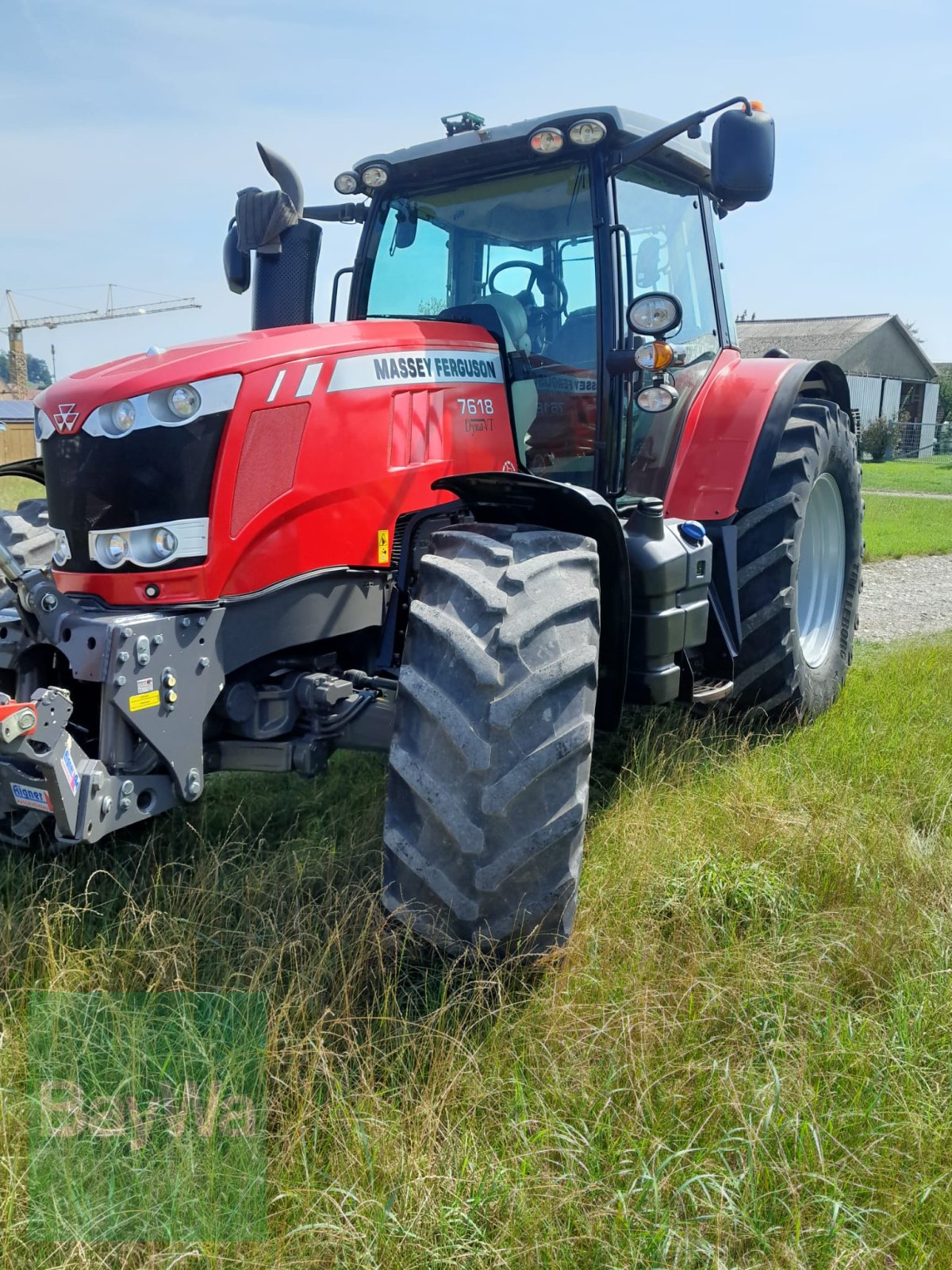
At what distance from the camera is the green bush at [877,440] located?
36.8m

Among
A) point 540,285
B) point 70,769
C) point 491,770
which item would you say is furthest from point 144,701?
point 540,285

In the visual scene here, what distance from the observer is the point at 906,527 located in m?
14.6

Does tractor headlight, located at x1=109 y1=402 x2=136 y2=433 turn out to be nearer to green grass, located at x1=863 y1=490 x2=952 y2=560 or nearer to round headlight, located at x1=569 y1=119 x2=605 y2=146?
round headlight, located at x1=569 y1=119 x2=605 y2=146

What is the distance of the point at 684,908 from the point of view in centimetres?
292

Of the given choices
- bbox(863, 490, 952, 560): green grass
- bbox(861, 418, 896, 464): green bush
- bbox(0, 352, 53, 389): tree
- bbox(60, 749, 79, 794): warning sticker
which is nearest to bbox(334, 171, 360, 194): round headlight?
bbox(60, 749, 79, 794): warning sticker

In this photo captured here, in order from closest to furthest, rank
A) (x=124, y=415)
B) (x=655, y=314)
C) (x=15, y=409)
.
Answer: (x=124, y=415)
(x=655, y=314)
(x=15, y=409)

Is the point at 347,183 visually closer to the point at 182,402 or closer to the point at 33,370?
the point at 182,402

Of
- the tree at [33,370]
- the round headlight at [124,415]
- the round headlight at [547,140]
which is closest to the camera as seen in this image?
the round headlight at [124,415]

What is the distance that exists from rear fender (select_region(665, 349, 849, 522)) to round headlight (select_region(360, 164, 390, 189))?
1517mm

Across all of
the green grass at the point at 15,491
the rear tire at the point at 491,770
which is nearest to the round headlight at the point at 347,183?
the rear tire at the point at 491,770

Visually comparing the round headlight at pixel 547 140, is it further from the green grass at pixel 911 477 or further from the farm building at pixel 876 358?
the farm building at pixel 876 358

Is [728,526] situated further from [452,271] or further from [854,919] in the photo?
[854,919]

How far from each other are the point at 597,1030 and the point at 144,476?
1754mm

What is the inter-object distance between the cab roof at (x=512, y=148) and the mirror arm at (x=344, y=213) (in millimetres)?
201
